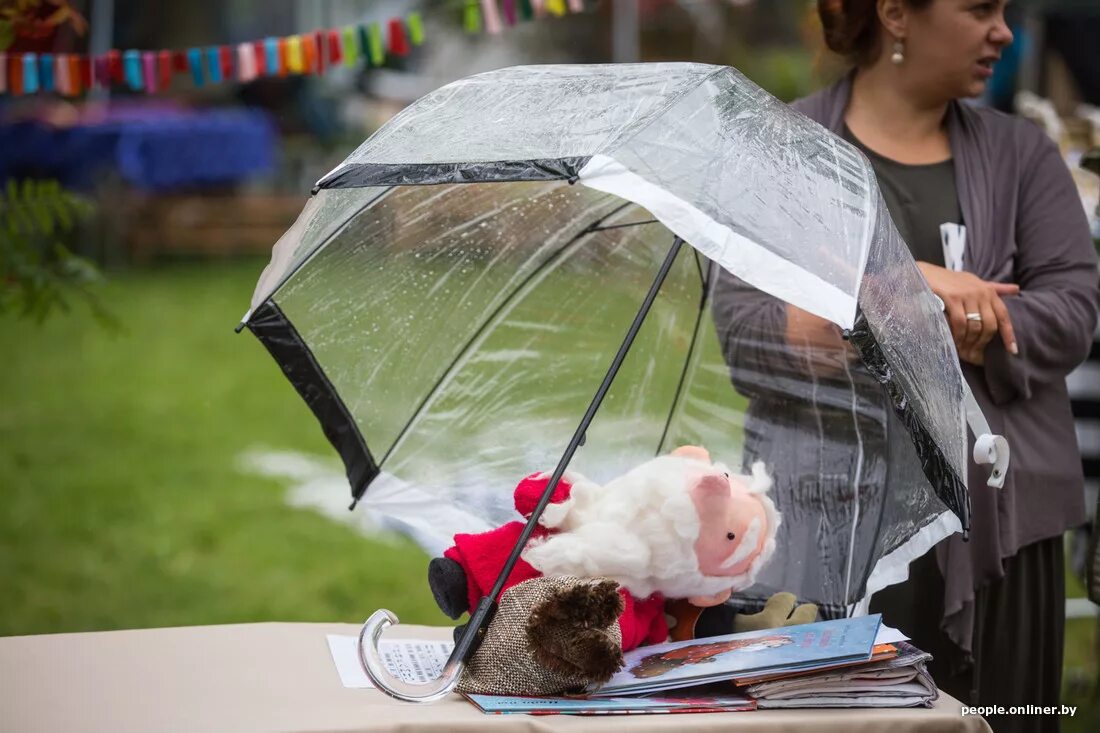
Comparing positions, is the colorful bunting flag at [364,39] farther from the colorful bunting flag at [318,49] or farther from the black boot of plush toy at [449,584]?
the black boot of plush toy at [449,584]

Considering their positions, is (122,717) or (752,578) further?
(752,578)

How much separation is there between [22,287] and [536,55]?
29.5ft

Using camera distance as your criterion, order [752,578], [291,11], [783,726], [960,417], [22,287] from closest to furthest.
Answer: [783,726] < [960,417] < [752,578] < [22,287] < [291,11]

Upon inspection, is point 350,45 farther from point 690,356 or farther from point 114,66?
point 690,356

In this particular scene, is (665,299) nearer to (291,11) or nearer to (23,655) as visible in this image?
(23,655)

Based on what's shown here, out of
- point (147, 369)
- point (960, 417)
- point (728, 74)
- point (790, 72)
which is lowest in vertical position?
point (147, 369)

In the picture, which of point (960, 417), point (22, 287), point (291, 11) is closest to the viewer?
point (960, 417)

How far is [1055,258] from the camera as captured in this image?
7.34 ft

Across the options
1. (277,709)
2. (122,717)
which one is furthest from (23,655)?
(277,709)

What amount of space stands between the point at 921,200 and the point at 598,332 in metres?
0.63

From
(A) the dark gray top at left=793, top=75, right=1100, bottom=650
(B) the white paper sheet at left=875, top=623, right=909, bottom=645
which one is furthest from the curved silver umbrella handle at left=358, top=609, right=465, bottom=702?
(A) the dark gray top at left=793, top=75, right=1100, bottom=650

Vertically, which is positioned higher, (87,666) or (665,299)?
(665,299)

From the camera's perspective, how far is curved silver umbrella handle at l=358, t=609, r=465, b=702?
1.66 meters

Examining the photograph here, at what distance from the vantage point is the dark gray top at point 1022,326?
7.04ft
